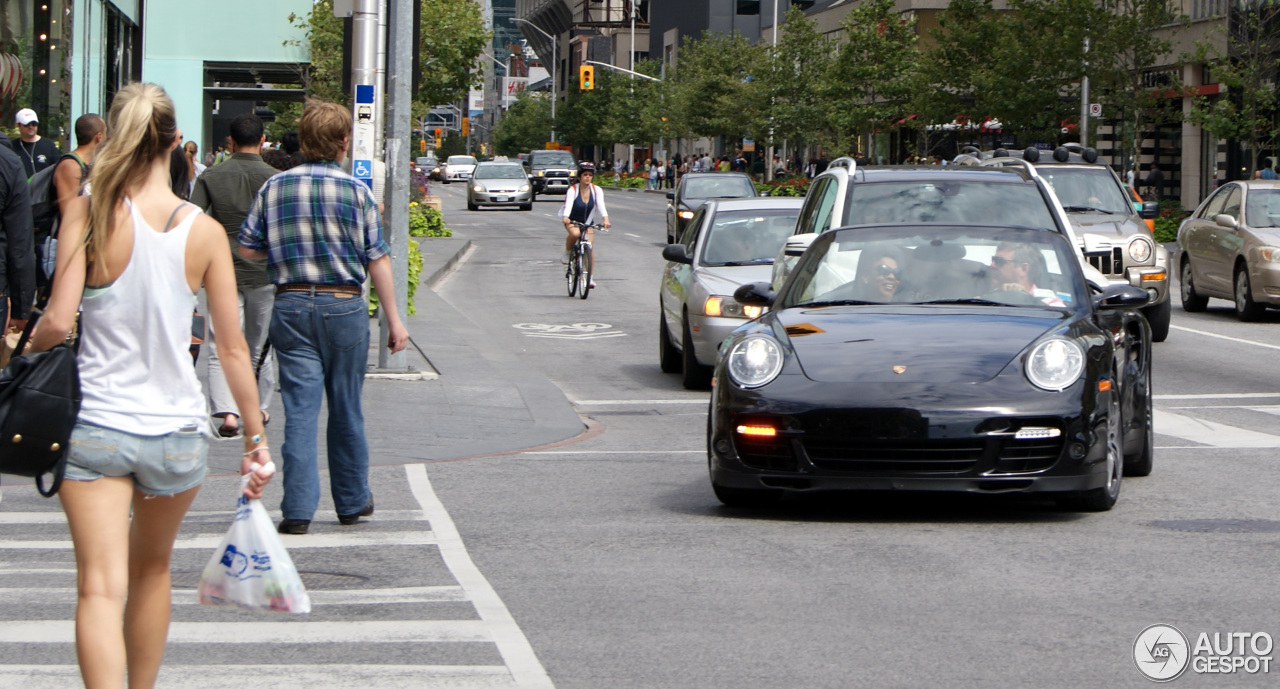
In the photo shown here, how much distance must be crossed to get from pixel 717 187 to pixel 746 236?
18188 millimetres

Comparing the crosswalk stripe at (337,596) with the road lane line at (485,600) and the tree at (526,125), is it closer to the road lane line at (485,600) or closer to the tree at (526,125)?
the road lane line at (485,600)

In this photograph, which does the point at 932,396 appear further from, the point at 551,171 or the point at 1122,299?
the point at 551,171

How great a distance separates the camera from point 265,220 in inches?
287

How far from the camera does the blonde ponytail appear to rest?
163 inches

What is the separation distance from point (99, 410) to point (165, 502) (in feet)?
0.98

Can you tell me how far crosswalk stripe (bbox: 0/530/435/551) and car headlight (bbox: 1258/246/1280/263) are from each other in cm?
1430

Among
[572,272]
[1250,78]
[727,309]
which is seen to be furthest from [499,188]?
[727,309]

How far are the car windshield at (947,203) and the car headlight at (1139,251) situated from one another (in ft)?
16.6

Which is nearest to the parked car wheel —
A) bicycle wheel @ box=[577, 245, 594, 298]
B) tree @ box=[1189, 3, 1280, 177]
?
bicycle wheel @ box=[577, 245, 594, 298]

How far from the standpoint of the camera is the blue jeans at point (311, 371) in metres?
7.21

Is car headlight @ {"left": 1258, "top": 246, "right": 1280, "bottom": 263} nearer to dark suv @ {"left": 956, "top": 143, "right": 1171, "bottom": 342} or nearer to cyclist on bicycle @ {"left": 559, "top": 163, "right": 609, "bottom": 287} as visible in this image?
dark suv @ {"left": 956, "top": 143, "right": 1171, "bottom": 342}

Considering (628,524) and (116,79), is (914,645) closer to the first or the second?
(628,524)

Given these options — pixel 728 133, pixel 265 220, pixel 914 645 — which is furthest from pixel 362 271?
pixel 728 133

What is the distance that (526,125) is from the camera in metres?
133
